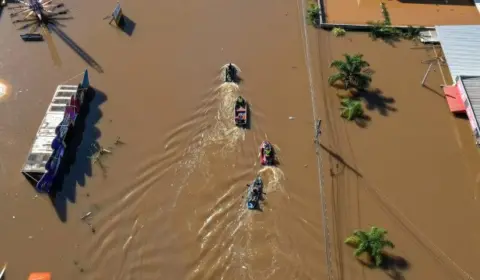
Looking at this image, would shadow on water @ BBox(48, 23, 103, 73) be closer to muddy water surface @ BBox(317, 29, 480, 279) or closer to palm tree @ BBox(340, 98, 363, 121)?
muddy water surface @ BBox(317, 29, 480, 279)

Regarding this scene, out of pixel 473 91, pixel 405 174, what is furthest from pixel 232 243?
pixel 473 91

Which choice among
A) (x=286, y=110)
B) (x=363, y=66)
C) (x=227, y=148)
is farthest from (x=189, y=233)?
(x=363, y=66)

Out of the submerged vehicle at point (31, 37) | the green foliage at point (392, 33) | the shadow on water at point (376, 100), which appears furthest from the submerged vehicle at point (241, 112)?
the submerged vehicle at point (31, 37)

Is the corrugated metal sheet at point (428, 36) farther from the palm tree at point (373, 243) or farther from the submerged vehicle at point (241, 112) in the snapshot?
the palm tree at point (373, 243)

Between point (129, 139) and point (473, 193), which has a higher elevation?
point (129, 139)

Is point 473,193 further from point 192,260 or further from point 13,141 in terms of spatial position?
point 13,141

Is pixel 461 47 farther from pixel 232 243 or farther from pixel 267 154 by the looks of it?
pixel 232 243
